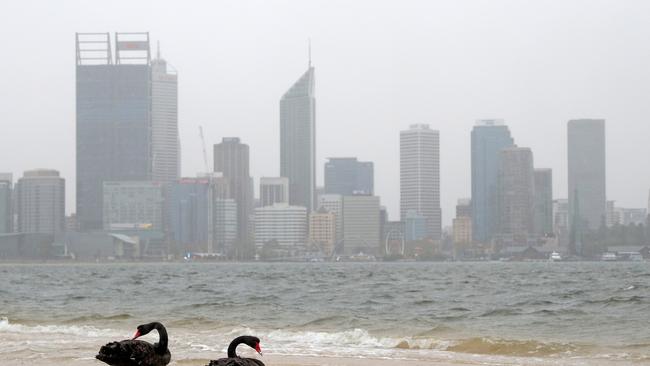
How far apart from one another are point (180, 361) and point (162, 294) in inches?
1356

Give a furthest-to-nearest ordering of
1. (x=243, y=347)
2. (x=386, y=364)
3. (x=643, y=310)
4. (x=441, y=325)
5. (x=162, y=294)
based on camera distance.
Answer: (x=162, y=294) < (x=643, y=310) < (x=441, y=325) < (x=243, y=347) < (x=386, y=364)

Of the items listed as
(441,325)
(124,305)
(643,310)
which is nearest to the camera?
(441,325)

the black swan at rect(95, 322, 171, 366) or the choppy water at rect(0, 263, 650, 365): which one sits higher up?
the black swan at rect(95, 322, 171, 366)

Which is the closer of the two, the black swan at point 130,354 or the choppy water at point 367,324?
the black swan at point 130,354

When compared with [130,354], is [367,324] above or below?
below

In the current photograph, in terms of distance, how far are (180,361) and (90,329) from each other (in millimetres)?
10861

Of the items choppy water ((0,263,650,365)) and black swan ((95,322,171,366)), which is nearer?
black swan ((95,322,171,366))

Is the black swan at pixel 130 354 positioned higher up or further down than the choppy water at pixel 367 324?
higher up

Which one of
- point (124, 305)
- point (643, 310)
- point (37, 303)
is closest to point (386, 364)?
point (643, 310)

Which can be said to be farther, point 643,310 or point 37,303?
point 37,303

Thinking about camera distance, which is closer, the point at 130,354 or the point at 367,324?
the point at 130,354

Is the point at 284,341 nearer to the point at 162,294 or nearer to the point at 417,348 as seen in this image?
the point at 417,348

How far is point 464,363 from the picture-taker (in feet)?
72.2

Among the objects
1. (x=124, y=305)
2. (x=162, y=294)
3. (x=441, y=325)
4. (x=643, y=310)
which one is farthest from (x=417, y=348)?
(x=162, y=294)
